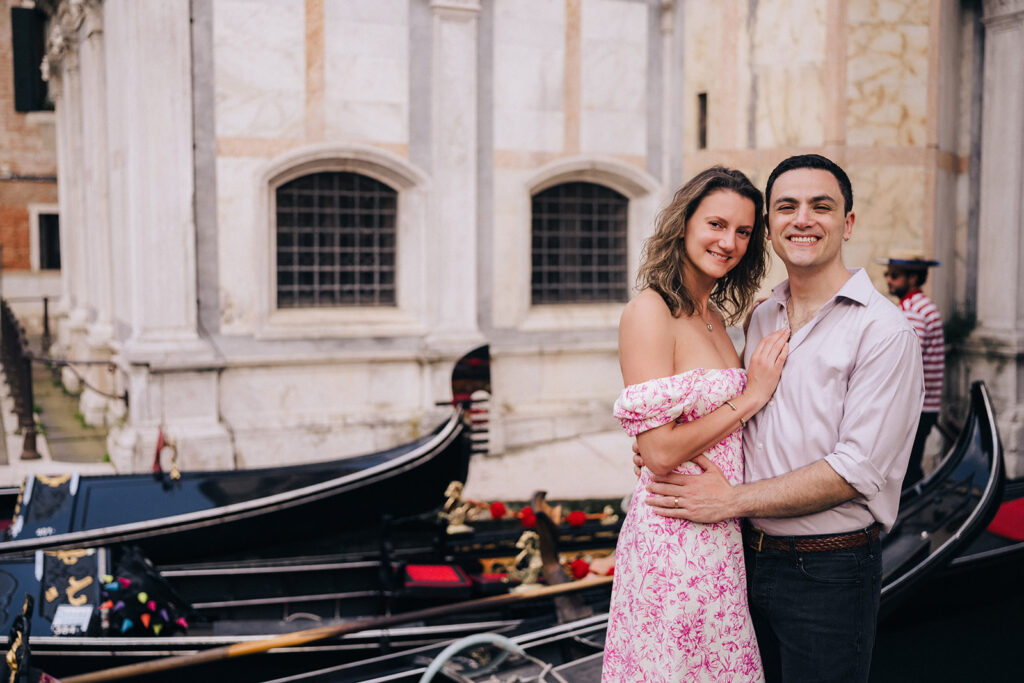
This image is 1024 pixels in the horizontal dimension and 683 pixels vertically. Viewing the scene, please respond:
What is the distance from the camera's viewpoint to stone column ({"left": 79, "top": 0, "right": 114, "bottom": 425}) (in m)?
8.45

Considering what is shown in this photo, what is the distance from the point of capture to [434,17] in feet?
24.7

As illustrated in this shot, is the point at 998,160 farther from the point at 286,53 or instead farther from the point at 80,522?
the point at 80,522

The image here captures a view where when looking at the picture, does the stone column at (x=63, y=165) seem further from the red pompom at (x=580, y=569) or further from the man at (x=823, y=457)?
the man at (x=823, y=457)

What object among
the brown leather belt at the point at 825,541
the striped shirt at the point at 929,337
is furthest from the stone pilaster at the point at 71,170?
the brown leather belt at the point at 825,541

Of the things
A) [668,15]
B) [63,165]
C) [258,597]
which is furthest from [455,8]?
[63,165]

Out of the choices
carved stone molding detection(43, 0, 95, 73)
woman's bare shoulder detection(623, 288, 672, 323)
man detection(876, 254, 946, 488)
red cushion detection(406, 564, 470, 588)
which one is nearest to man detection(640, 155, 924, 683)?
woman's bare shoulder detection(623, 288, 672, 323)

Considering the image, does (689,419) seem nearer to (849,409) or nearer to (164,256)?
(849,409)

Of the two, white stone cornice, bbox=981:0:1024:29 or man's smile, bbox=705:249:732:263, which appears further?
white stone cornice, bbox=981:0:1024:29

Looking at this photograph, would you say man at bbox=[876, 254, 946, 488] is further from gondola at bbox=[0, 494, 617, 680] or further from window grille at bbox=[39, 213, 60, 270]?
window grille at bbox=[39, 213, 60, 270]

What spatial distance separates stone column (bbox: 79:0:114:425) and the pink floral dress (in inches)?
281

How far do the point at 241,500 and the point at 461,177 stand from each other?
4.04 m

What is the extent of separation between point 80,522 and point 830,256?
3316 millimetres

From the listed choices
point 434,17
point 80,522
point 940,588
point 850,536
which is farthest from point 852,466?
point 434,17

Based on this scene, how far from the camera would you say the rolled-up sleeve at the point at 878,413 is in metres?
1.79
